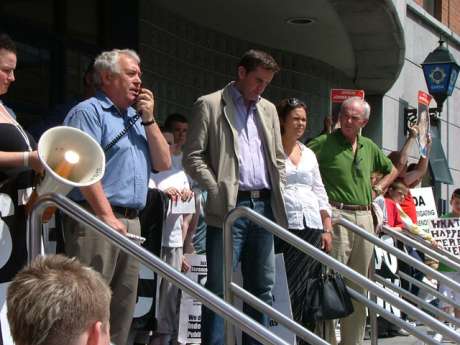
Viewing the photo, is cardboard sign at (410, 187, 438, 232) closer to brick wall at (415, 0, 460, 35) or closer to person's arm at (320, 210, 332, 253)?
person's arm at (320, 210, 332, 253)

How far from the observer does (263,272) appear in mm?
5766

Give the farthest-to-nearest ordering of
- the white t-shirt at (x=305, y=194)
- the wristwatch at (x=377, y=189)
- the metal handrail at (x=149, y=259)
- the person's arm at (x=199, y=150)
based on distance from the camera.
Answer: the wristwatch at (x=377, y=189), the white t-shirt at (x=305, y=194), the person's arm at (x=199, y=150), the metal handrail at (x=149, y=259)

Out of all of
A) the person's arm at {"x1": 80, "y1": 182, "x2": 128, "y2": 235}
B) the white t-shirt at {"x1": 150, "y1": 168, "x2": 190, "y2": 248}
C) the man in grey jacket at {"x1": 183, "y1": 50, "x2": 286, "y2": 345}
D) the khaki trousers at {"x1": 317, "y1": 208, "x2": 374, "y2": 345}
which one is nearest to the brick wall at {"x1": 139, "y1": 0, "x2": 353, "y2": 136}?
the white t-shirt at {"x1": 150, "y1": 168, "x2": 190, "y2": 248}

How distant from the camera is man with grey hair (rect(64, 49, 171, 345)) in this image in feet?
16.0

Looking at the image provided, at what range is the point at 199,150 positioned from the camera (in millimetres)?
5828

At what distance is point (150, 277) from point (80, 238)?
1.36 m

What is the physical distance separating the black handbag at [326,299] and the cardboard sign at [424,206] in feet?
14.4

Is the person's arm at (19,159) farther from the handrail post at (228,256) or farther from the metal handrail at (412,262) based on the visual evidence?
the metal handrail at (412,262)

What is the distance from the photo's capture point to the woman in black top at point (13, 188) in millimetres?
4414

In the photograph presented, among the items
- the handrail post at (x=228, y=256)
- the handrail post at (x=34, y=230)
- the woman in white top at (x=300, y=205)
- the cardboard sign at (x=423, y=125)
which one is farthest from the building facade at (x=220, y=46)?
the handrail post at (x=34, y=230)

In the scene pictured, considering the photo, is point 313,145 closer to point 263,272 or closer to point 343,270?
point 263,272

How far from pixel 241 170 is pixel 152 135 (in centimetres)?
88

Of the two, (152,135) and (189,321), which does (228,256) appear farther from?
(189,321)

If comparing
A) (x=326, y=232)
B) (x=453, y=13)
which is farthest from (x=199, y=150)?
(x=453, y=13)
